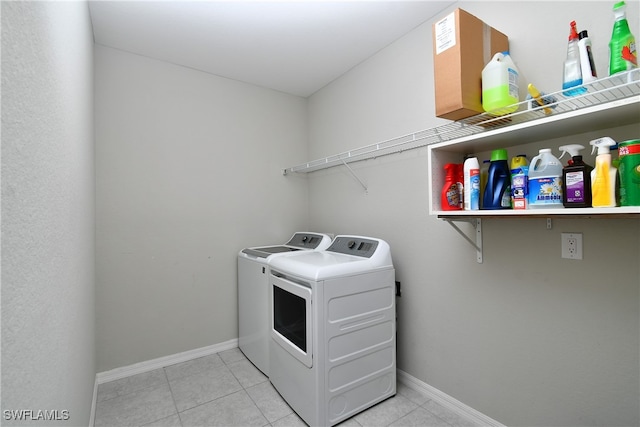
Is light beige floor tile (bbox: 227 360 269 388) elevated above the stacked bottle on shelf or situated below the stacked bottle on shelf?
below

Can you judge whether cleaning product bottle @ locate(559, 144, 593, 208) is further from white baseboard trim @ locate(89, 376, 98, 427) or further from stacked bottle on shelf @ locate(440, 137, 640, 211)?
white baseboard trim @ locate(89, 376, 98, 427)

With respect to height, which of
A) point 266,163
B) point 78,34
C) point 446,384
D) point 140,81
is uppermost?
point 140,81

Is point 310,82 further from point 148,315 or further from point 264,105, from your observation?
point 148,315

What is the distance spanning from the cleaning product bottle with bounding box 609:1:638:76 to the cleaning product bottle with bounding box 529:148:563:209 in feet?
1.19

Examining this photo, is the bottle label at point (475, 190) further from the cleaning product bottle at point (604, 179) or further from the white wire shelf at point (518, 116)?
the cleaning product bottle at point (604, 179)

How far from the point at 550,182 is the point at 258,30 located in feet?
6.95

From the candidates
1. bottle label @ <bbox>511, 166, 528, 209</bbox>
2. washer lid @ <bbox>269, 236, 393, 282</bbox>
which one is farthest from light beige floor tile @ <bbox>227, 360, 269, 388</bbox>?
bottle label @ <bbox>511, 166, 528, 209</bbox>

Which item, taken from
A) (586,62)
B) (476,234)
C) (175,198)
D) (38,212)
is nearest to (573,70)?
(586,62)

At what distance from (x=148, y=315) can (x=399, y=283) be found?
2110mm

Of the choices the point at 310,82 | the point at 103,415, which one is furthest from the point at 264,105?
the point at 103,415

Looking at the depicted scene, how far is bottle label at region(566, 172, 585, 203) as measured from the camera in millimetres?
1102

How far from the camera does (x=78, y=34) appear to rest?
143 centimetres

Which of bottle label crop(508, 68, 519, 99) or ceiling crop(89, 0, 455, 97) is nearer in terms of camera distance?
bottle label crop(508, 68, 519, 99)

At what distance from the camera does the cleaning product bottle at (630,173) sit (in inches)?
38.8
